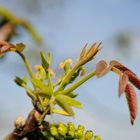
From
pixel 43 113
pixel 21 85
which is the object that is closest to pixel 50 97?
pixel 43 113

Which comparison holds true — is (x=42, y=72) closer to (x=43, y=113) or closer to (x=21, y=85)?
(x=21, y=85)

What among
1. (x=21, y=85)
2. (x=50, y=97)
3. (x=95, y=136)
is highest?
(x=21, y=85)

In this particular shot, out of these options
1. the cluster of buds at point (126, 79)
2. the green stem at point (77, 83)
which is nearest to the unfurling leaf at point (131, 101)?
the cluster of buds at point (126, 79)

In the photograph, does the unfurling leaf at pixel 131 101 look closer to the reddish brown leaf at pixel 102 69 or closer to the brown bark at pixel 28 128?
the reddish brown leaf at pixel 102 69

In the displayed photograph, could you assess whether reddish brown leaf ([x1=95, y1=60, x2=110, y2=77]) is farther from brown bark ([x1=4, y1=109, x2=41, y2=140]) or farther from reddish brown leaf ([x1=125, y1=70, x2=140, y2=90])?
brown bark ([x1=4, y1=109, x2=41, y2=140])

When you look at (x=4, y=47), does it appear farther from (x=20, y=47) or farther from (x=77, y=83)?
(x=77, y=83)
